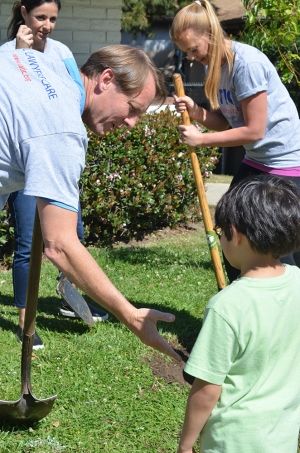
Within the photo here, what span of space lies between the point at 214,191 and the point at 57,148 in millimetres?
7470

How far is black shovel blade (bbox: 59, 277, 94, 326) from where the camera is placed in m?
4.26

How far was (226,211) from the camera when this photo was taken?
2.08m

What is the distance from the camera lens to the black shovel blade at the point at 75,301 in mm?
4257

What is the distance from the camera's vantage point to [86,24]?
1019 cm

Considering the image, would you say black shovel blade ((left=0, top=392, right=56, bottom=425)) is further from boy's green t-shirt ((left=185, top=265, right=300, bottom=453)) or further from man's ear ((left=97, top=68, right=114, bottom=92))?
man's ear ((left=97, top=68, right=114, bottom=92))

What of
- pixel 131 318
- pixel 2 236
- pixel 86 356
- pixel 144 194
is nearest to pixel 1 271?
pixel 2 236

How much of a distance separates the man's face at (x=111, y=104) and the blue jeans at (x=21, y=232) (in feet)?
5.27

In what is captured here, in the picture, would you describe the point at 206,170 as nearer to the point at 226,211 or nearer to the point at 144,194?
the point at 144,194

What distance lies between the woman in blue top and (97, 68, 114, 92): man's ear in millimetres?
1583

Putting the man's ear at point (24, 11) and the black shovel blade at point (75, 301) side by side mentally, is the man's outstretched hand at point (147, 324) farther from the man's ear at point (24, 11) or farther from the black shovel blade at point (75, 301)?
the man's ear at point (24, 11)

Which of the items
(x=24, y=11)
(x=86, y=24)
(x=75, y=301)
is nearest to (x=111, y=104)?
(x=75, y=301)

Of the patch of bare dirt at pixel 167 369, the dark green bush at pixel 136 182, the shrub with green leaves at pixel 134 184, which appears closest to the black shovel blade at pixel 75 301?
the patch of bare dirt at pixel 167 369

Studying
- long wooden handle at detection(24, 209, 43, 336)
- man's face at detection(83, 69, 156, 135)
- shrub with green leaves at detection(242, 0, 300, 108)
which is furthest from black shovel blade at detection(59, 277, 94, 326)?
shrub with green leaves at detection(242, 0, 300, 108)

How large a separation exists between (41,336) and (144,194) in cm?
272
